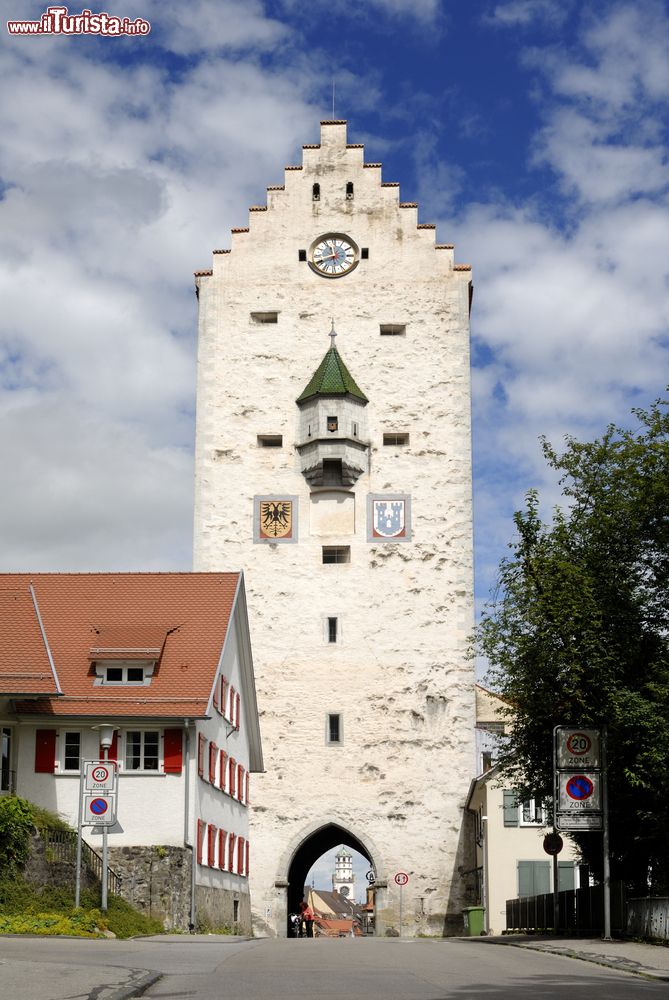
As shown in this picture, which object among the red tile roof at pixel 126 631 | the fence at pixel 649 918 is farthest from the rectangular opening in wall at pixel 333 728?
the fence at pixel 649 918

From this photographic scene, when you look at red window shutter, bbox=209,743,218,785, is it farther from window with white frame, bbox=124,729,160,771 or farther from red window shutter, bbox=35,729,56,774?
red window shutter, bbox=35,729,56,774

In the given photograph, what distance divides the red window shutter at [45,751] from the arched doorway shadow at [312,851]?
59.5 feet

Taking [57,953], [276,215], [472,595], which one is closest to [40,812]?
[57,953]

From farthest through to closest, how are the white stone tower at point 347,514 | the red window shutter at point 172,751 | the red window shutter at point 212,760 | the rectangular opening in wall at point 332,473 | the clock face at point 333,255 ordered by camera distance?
the clock face at point 333,255, the rectangular opening in wall at point 332,473, the white stone tower at point 347,514, the red window shutter at point 212,760, the red window shutter at point 172,751

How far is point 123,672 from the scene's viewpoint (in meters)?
32.4

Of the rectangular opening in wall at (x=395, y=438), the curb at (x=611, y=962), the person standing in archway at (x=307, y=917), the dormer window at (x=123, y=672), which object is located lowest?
the person standing in archway at (x=307, y=917)

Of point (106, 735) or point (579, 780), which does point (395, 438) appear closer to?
point (106, 735)

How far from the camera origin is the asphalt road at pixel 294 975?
1156cm

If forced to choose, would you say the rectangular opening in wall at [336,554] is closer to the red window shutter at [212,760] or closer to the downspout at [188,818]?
the red window shutter at [212,760]

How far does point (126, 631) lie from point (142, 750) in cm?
387

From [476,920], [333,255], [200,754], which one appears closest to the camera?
[200,754]

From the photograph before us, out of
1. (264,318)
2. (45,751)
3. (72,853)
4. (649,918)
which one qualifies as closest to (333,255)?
(264,318)

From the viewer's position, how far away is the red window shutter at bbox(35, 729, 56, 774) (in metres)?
30.8

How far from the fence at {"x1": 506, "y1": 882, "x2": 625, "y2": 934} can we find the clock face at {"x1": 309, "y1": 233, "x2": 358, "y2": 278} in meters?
24.1
